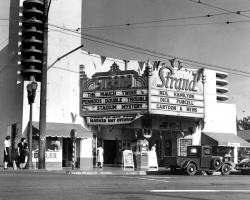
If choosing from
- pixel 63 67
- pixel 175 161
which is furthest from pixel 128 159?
pixel 63 67

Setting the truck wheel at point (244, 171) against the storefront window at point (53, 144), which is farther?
the storefront window at point (53, 144)

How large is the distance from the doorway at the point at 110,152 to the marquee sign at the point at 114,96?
14.8 ft

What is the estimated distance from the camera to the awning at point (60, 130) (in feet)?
91.4

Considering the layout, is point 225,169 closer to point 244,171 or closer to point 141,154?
point 244,171

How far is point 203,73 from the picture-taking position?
3291 cm

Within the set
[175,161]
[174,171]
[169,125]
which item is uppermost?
[169,125]

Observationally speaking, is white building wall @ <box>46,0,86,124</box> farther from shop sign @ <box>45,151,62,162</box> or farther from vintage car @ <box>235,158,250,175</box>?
vintage car @ <box>235,158,250,175</box>

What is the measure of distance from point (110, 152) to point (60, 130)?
783 centimetres

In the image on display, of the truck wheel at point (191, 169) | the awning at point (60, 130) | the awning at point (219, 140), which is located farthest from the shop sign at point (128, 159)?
the awning at point (219, 140)

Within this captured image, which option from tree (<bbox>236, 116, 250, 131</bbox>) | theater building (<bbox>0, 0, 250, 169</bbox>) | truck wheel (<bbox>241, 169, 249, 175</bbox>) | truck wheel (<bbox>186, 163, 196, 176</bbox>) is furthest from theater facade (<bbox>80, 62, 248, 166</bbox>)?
tree (<bbox>236, 116, 250, 131</bbox>)

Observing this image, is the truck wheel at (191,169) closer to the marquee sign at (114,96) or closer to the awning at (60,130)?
the marquee sign at (114,96)

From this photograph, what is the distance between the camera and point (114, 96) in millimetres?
30562

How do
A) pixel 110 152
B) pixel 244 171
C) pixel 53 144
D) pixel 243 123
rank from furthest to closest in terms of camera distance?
1. pixel 243 123
2. pixel 110 152
3. pixel 53 144
4. pixel 244 171

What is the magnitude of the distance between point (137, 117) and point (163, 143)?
6.87m
